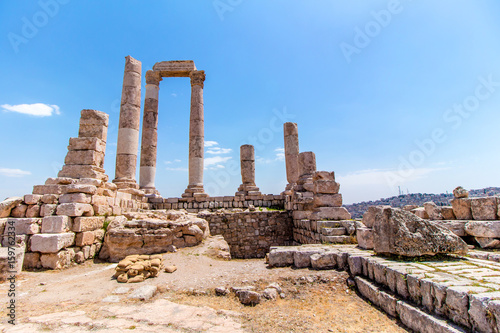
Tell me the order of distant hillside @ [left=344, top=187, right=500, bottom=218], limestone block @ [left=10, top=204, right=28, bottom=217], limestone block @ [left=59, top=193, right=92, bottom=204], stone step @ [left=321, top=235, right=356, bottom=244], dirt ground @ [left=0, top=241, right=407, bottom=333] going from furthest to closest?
distant hillside @ [left=344, top=187, right=500, bottom=218]
stone step @ [left=321, top=235, right=356, bottom=244]
limestone block @ [left=59, top=193, right=92, bottom=204]
limestone block @ [left=10, top=204, right=28, bottom=217]
dirt ground @ [left=0, top=241, right=407, bottom=333]

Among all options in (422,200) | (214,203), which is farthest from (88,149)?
(422,200)

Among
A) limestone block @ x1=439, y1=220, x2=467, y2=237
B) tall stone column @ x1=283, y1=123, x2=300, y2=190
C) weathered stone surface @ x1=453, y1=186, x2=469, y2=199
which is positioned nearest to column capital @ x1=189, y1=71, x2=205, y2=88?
tall stone column @ x1=283, y1=123, x2=300, y2=190

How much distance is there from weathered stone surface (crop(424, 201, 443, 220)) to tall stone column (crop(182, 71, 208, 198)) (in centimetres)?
1070

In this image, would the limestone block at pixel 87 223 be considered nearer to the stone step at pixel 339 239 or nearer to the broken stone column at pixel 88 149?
the broken stone column at pixel 88 149

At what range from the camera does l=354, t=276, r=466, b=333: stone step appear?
3125 mm

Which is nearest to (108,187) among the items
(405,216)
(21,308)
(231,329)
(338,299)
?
(21,308)

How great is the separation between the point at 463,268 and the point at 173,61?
16921mm

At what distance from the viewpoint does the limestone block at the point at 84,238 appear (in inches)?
296

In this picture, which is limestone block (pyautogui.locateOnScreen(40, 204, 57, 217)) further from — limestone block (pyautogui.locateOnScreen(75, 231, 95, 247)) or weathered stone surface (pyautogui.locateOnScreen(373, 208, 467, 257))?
weathered stone surface (pyautogui.locateOnScreen(373, 208, 467, 257))

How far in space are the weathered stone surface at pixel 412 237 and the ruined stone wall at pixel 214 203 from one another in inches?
391

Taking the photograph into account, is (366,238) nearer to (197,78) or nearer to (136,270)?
(136,270)

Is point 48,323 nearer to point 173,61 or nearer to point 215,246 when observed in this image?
point 215,246

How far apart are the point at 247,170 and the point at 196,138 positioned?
3729mm

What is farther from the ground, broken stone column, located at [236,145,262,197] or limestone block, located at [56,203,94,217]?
broken stone column, located at [236,145,262,197]
